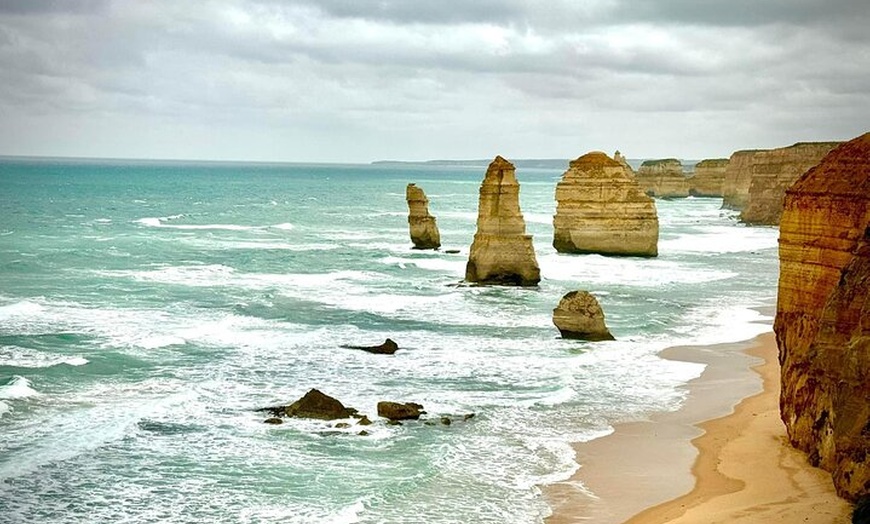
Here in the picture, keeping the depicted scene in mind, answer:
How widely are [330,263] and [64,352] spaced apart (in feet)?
92.0

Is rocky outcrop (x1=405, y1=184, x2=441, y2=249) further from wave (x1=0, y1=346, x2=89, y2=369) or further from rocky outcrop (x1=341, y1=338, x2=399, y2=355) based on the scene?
wave (x1=0, y1=346, x2=89, y2=369)

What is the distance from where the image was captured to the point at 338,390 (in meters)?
25.5

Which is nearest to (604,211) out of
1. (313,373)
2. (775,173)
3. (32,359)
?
(775,173)

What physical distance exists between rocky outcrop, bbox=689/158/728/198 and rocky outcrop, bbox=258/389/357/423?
124m

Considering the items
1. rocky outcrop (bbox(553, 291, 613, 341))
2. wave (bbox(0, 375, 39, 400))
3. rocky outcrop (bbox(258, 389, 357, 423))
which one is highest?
rocky outcrop (bbox(553, 291, 613, 341))

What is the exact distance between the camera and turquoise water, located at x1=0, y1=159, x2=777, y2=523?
18.2 metres

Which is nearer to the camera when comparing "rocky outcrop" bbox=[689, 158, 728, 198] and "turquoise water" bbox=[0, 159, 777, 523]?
"turquoise water" bbox=[0, 159, 777, 523]

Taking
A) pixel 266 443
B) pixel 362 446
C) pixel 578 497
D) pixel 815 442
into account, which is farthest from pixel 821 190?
pixel 266 443

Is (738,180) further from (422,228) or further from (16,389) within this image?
(16,389)

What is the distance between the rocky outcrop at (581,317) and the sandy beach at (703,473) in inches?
248

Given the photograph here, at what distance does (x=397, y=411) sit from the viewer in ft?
74.7

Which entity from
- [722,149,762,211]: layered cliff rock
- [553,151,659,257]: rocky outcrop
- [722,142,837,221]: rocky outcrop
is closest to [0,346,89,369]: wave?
[553,151,659,257]: rocky outcrop

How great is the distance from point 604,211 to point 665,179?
80.3m

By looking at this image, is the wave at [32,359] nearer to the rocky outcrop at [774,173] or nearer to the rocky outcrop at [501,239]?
the rocky outcrop at [501,239]
